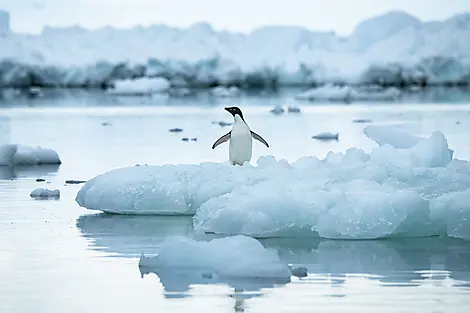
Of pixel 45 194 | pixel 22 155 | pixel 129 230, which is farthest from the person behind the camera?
pixel 22 155

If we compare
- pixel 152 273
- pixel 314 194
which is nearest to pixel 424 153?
pixel 314 194

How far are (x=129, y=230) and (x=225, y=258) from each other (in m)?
2.26

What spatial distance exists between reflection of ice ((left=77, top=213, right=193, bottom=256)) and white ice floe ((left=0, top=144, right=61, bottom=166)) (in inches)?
208

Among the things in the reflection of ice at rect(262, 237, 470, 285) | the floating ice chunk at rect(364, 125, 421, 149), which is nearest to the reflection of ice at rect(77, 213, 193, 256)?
the reflection of ice at rect(262, 237, 470, 285)

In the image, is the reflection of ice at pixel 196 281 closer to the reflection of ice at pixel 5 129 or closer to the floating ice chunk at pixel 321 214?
the floating ice chunk at pixel 321 214

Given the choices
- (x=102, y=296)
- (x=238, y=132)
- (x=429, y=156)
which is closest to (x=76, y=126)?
(x=238, y=132)

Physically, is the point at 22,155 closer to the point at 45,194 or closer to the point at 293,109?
the point at 45,194

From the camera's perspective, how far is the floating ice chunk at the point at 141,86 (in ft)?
174

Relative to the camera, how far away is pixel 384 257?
7.21 metres

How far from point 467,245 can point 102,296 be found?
2788 mm

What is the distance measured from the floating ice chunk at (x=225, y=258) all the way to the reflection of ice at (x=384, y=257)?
436mm

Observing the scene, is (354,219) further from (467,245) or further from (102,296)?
(102,296)

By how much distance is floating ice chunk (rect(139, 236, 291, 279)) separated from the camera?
6363mm

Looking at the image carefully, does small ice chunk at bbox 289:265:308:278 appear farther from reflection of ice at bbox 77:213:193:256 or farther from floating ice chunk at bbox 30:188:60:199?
floating ice chunk at bbox 30:188:60:199
